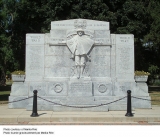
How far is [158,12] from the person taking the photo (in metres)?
27.9

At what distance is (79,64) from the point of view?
14578 mm

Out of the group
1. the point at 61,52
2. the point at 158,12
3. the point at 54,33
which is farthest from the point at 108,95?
the point at 158,12

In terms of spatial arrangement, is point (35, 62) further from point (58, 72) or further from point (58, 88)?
point (58, 88)

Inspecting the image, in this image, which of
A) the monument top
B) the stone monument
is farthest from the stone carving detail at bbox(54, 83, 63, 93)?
the monument top

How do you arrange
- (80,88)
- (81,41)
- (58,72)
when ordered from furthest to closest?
(58,72) < (81,41) < (80,88)

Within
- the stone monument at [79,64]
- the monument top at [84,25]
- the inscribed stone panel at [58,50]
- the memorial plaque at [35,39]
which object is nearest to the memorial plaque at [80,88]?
the stone monument at [79,64]

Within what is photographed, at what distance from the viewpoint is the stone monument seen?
1462 cm

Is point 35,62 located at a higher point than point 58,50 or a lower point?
lower

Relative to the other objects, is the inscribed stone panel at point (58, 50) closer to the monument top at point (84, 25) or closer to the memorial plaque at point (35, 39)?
the memorial plaque at point (35, 39)

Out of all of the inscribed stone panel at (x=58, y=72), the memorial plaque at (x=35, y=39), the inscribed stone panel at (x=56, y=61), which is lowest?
the inscribed stone panel at (x=58, y=72)

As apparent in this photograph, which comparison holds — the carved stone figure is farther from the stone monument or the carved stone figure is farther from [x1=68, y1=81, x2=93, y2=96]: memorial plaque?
[x1=68, y1=81, x2=93, y2=96]: memorial plaque

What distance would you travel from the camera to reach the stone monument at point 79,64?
14.6 metres

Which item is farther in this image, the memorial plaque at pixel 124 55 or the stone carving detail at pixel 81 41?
the memorial plaque at pixel 124 55

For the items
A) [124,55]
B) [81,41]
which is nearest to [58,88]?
[81,41]
